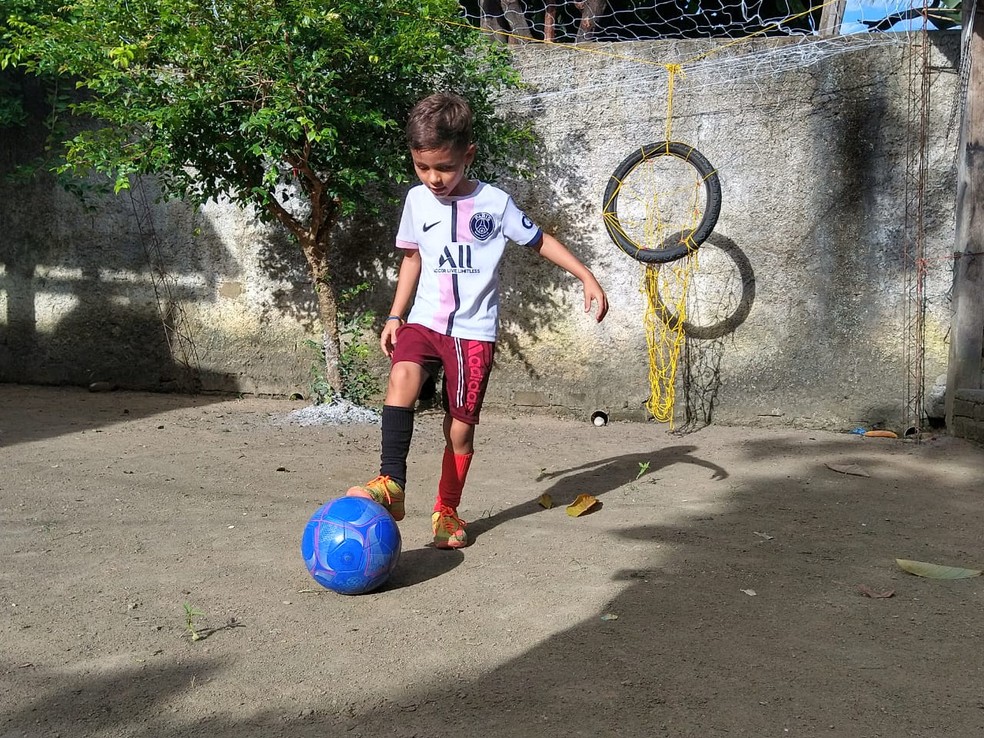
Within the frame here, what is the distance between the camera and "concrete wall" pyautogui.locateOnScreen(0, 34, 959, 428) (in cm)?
605

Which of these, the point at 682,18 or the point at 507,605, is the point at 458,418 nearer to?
the point at 507,605

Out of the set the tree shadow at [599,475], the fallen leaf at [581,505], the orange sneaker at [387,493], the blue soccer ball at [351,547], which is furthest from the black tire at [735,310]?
the blue soccer ball at [351,547]

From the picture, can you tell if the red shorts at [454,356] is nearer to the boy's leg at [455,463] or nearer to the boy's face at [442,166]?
the boy's leg at [455,463]

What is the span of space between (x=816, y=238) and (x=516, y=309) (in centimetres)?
205

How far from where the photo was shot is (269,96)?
17.4 ft

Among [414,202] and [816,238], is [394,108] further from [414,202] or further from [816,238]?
[816,238]

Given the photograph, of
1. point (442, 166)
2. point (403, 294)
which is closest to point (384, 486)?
point (403, 294)

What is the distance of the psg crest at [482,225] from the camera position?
362cm

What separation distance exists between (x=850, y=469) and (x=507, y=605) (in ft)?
9.44

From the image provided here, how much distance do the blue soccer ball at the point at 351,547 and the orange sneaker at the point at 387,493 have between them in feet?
0.82

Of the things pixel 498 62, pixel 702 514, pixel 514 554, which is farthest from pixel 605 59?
pixel 514 554

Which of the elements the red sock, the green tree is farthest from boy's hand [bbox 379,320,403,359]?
the green tree

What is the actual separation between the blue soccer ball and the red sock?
58 cm

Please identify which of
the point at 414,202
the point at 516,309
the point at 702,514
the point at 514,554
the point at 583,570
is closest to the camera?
the point at 583,570
